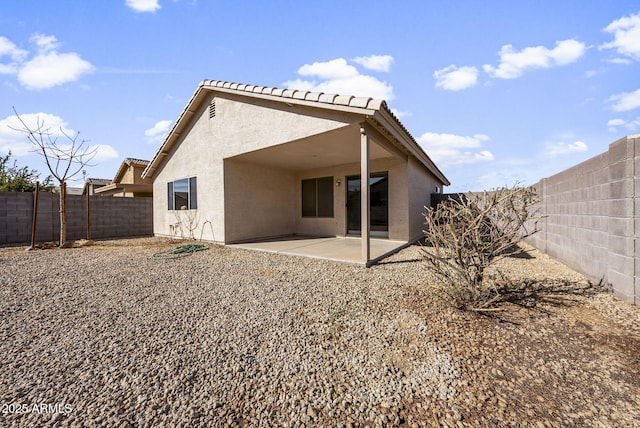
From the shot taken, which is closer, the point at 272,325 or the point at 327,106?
the point at 272,325

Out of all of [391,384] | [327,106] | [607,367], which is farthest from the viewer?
[327,106]

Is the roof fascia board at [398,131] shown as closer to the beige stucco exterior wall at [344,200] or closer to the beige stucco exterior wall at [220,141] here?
the beige stucco exterior wall at [220,141]

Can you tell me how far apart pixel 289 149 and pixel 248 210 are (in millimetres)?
2810

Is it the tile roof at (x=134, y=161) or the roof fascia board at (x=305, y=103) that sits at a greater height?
the tile roof at (x=134, y=161)

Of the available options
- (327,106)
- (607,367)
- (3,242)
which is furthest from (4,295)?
(3,242)

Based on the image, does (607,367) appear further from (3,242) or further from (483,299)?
(3,242)

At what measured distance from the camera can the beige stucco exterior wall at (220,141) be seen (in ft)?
20.0

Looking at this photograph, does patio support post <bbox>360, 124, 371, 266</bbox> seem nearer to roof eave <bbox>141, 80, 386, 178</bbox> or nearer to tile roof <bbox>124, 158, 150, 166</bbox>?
roof eave <bbox>141, 80, 386, 178</bbox>

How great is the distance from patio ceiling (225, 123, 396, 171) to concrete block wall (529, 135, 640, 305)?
3844 mm

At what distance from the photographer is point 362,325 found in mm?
2742

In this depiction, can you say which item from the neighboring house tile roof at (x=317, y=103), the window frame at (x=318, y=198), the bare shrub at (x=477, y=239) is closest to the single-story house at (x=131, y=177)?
the neighboring house tile roof at (x=317, y=103)

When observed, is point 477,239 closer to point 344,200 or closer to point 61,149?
point 344,200

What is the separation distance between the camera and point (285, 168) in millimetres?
9984

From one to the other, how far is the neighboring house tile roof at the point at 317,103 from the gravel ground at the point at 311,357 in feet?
11.2
